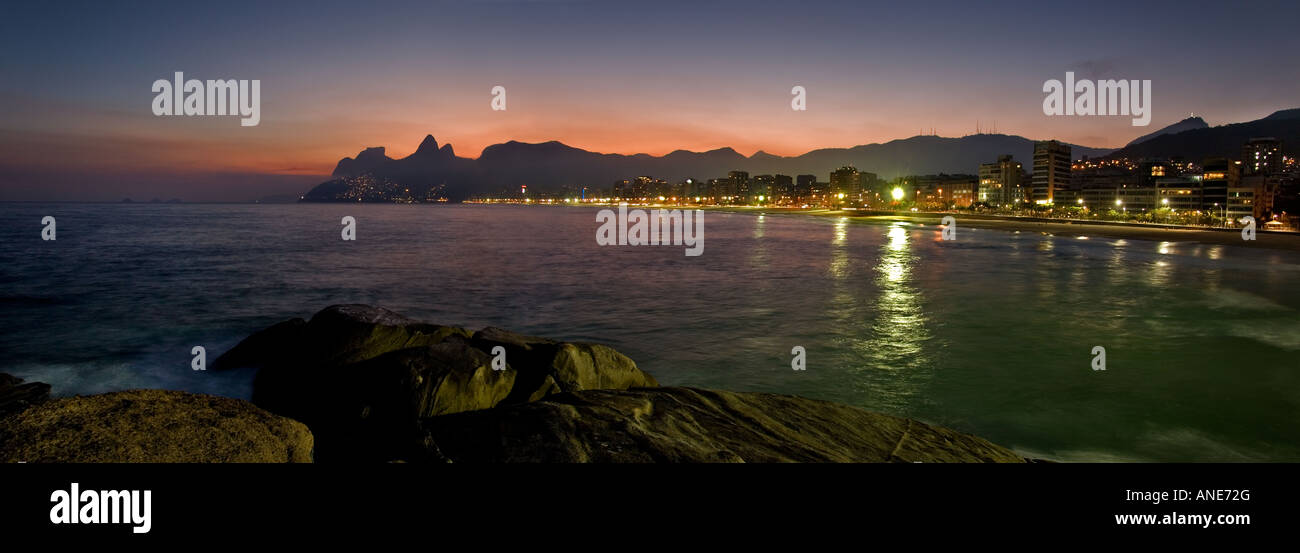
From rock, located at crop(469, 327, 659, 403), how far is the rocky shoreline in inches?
1.1

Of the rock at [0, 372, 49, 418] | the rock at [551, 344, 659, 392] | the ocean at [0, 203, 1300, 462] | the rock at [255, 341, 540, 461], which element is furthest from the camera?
the ocean at [0, 203, 1300, 462]

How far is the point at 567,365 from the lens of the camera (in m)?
11.2

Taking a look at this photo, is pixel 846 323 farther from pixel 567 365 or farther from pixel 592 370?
pixel 567 365

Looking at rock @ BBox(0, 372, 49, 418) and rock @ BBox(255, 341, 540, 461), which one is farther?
rock @ BBox(0, 372, 49, 418)

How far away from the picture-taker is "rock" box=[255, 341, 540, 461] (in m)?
9.79

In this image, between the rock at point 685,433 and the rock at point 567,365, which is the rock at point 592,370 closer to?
the rock at point 567,365

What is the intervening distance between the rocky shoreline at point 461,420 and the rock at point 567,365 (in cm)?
3

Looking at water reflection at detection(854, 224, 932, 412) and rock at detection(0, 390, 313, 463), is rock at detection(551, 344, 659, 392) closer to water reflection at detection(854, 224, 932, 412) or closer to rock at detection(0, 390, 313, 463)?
rock at detection(0, 390, 313, 463)

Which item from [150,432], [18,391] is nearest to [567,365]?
[150,432]

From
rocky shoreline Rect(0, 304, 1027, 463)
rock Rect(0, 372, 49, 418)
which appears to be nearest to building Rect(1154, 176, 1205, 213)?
rocky shoreline Rect(0, 304, 1027, 463)

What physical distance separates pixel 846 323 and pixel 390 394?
18653mm
